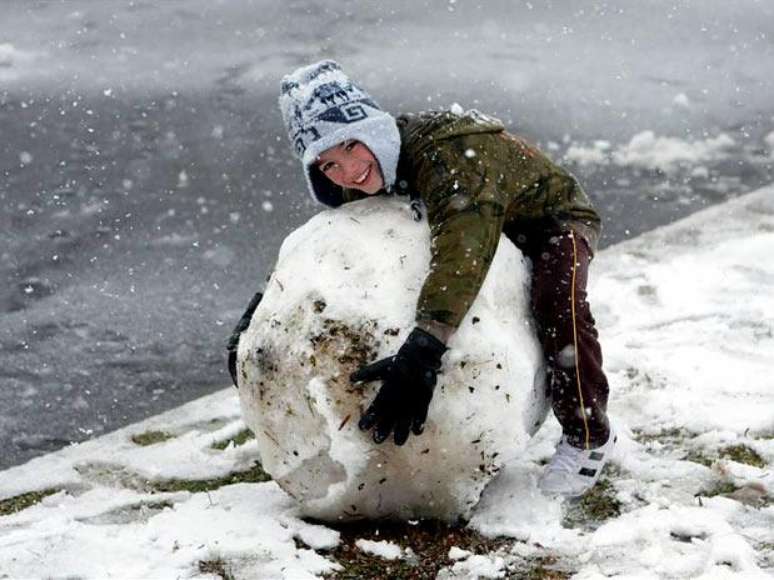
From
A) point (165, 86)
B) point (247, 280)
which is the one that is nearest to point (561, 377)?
point (247, 280)

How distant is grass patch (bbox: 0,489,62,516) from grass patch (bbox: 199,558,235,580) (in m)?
1.03

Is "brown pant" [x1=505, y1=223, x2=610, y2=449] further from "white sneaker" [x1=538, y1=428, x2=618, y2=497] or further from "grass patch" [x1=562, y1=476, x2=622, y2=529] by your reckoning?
"grass patch" [x1=562, y1=476, x2=622, y2=529]

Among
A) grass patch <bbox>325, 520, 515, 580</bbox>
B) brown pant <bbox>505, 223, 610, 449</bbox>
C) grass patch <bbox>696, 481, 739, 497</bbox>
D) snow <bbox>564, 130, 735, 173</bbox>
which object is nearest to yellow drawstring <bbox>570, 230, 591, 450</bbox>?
brown pant <bbox>505, 223, 610, 449</bbox>

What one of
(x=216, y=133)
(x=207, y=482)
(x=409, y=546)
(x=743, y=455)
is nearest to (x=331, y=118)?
(x=409, y=546)

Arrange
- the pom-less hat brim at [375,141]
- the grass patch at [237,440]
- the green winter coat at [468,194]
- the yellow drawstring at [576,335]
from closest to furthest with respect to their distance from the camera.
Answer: the green winter coat at [468,194] < the pom-less hat brim at [375,141] < the yellow drawstring at [576,335] < the grass patch at [237,440]

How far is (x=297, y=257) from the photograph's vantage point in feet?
13.4

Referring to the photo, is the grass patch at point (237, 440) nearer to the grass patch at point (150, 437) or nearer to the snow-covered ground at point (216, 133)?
the grass patch at point (150, 437)

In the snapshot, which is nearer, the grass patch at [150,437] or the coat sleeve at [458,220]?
the coat sleeve at [458,220]

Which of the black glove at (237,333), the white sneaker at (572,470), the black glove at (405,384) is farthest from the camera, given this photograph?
the black glove at (237,333)

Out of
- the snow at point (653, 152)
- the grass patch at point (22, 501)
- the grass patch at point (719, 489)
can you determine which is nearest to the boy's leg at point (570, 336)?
the grass patch at point (719, 489)

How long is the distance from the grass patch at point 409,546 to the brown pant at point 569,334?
54 centimetres

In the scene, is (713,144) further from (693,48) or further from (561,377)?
(561,377)

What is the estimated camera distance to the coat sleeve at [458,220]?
3.71 m

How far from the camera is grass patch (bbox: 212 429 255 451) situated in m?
4.95
